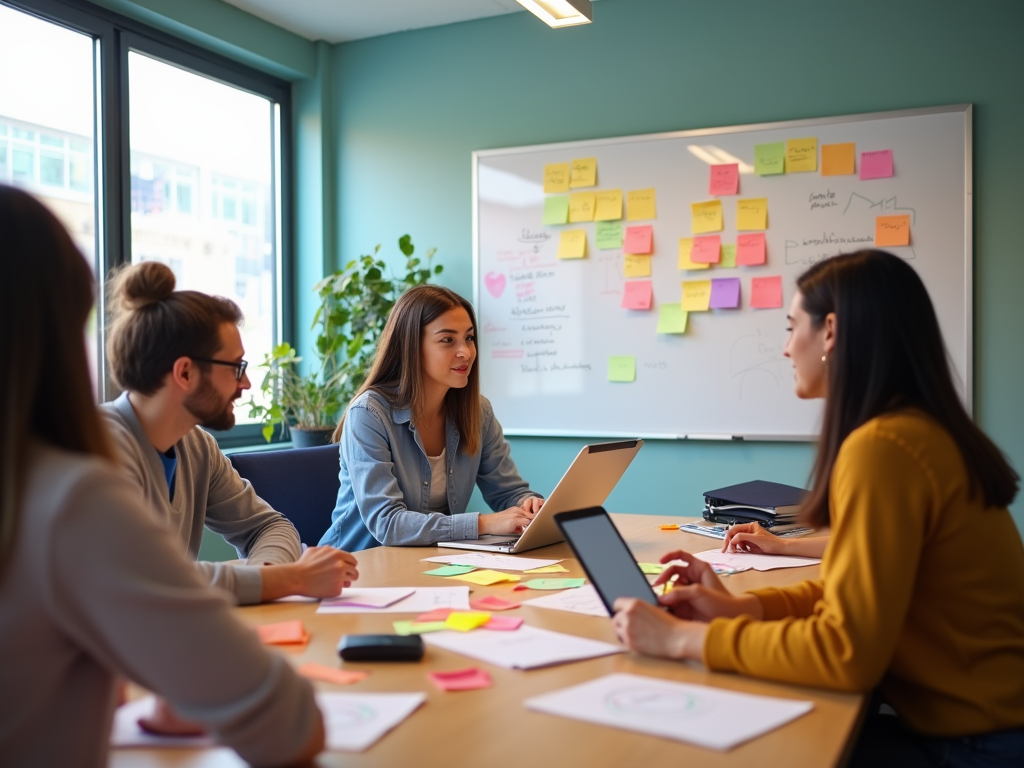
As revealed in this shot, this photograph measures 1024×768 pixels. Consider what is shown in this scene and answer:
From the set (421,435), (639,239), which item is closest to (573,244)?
(639,239)

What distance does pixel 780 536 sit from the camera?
7.25 feet

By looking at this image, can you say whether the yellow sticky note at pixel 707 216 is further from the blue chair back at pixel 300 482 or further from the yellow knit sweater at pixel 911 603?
the yellow knit sweater at pixel 911 603

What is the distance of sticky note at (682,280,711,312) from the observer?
12.1 feet

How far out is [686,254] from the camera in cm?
373

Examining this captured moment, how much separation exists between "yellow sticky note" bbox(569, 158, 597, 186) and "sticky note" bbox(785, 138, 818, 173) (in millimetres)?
779

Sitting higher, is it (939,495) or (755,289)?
(755,289)

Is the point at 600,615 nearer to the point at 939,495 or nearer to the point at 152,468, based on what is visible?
the point at 939,495

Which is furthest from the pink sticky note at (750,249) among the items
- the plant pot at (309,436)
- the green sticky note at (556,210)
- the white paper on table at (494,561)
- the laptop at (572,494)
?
the white paper on table at (494,561)

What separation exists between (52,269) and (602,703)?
0.75 meters

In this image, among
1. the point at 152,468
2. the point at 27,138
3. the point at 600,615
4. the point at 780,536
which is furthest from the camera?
the point at 27,138

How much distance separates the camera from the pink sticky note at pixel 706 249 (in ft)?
12.0

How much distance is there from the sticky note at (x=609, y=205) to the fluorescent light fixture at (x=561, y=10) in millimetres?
1248

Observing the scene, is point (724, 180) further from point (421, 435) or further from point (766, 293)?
Answer: point (421, 435)

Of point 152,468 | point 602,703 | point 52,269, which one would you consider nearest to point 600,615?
point 602,703
